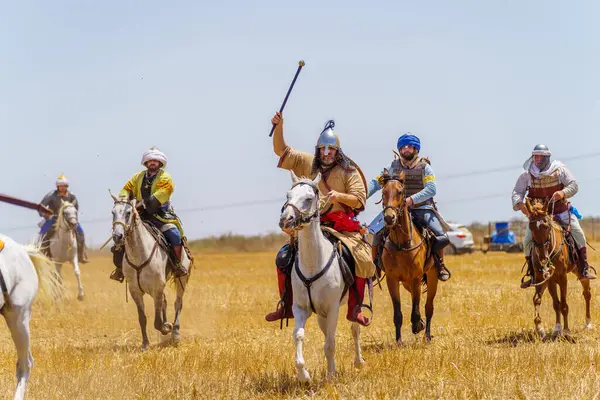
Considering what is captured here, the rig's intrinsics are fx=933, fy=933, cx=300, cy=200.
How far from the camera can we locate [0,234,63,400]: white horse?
28.7ft

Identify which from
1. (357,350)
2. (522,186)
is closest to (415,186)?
(522,186)

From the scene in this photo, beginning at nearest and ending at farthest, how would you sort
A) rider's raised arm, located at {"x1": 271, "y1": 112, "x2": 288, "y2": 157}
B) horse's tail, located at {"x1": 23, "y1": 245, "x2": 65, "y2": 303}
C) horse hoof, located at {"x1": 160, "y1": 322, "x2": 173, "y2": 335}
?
horse's tail, located at {"x1": 23, "y1": 245, "x2": 65, "y2": 303} < rider's raised arm, located at {"x1": 271, "y1": 112, "x2": 288, "y2": 157} < horse hoof, located at {"x1": 160, "y1": 322, "x2": 173, "y2": 335}

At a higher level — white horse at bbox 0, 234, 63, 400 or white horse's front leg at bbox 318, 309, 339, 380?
white horse at bbox 0, 234, 63, 400

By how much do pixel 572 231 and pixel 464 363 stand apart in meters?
5.17

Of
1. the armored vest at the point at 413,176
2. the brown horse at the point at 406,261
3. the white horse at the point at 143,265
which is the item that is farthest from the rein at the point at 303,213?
the white horse at the point at 143,265

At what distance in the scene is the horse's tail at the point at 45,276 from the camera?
382 inches

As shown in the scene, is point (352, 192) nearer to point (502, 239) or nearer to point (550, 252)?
point (550, 252)

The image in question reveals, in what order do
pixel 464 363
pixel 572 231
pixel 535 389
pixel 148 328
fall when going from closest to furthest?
pixel 535 389, pixel 464 363, pixel 572 231, pixel 148 328

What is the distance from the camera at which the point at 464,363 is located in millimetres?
10250

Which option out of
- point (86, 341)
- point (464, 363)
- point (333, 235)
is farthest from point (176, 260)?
point (464, 363)

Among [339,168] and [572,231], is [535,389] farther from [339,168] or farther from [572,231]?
[572,231]

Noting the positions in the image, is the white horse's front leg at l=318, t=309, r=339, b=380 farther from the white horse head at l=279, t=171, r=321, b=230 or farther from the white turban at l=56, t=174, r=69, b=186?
the white turban at l=56, t=174, r=69, b=186

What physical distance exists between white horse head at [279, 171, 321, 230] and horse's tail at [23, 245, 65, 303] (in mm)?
2701

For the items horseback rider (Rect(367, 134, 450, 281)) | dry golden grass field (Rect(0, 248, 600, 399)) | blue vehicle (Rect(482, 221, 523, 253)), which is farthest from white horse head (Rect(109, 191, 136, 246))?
blue vehicle (Rect(482, 221, 523, 253))
